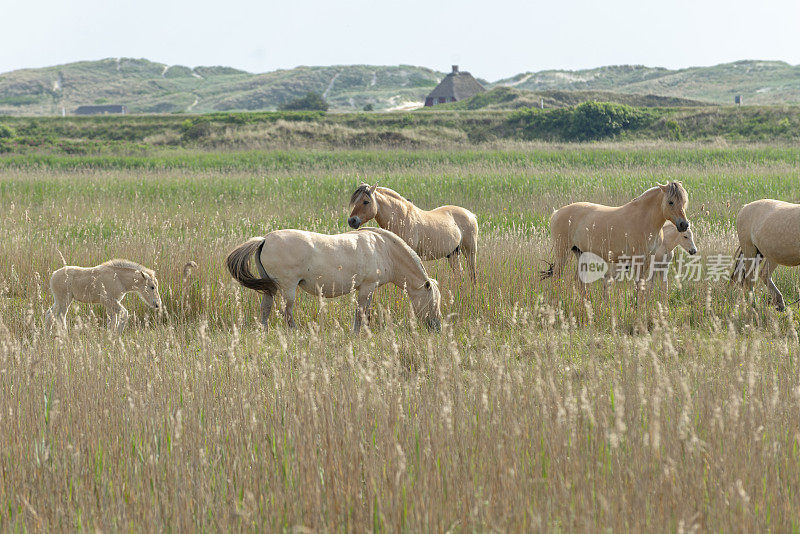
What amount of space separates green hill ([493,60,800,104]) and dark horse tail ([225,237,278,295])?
9026cm

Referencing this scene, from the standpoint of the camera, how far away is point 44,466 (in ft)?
12.1

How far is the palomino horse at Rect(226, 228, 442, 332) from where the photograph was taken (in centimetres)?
689

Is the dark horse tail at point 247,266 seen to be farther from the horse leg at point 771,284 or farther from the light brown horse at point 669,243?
the horse leg at point 771,284

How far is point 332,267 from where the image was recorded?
6984mm

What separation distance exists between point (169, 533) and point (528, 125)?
48.5 m

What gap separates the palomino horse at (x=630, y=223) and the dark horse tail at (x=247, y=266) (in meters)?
3.66

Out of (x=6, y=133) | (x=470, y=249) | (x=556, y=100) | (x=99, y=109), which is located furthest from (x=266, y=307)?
(x=99, y=109)

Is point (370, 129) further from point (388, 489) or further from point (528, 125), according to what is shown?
point (388, 489)

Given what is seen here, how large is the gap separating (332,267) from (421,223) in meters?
2.31

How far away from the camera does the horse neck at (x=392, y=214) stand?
8.69m

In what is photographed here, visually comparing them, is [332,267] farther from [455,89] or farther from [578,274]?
[455,89]

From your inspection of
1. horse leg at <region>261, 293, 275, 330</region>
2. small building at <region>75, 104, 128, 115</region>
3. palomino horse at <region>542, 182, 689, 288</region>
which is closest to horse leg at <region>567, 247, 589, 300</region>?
palomino horse at <region>542, 182, 689, 288</region>

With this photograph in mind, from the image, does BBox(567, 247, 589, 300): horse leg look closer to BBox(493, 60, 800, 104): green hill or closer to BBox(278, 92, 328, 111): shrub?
BBox(278, 92, 328, 111): shrub

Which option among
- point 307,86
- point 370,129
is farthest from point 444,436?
point 307,86
